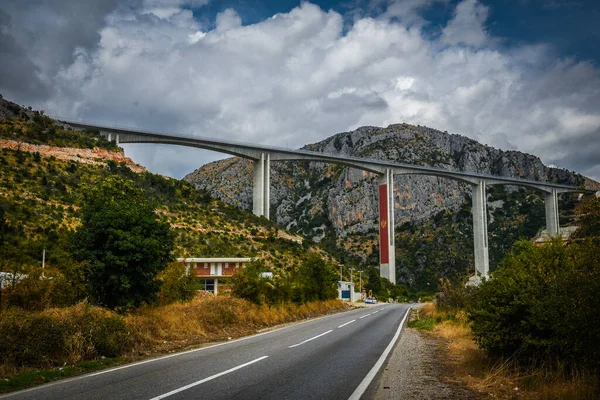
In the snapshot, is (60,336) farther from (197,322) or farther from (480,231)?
(480,231)

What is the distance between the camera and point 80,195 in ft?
157

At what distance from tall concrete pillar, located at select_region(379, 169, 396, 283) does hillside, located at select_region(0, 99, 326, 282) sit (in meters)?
18.9

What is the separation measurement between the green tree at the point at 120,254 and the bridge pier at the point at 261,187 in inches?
2625

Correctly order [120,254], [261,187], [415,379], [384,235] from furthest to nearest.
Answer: [384,235] → [261,187] → [120,254] → [415,379]

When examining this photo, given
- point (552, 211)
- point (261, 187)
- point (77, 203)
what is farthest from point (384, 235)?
point (77, 203)

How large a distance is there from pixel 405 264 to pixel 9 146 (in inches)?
3440

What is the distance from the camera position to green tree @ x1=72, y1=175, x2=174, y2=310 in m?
15.6

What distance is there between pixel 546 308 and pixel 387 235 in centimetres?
8430

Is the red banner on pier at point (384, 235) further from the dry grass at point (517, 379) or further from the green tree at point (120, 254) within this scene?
the dry grass at point (517, 379)

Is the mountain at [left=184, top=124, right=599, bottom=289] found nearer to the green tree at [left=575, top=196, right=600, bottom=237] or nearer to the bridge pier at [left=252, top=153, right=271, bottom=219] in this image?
the bridge pier at [left=252, top=153, right=271, bottom=219]

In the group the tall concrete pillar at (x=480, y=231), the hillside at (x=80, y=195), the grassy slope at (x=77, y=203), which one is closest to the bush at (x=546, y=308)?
the hillside at (x=80, y=195)

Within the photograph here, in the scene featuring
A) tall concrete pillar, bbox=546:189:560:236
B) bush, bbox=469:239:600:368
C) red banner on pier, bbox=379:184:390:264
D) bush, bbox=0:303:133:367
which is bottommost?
bush, bbox=0:303:133:367

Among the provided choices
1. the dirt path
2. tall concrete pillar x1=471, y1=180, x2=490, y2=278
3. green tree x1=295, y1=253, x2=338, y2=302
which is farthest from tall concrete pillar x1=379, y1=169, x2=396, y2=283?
the dirt path

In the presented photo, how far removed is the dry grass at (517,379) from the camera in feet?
23.5
